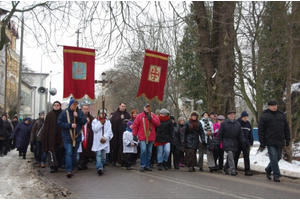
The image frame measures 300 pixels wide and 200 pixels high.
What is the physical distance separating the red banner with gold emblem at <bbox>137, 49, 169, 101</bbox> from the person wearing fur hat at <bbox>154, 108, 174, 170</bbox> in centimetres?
66

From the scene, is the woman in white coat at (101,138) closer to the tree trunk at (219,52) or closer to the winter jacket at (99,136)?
the winter jacket at (99,136)

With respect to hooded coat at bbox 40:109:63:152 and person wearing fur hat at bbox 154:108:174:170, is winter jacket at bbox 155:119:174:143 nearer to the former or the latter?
person wearing fur hat at bbox 154:108:174:170

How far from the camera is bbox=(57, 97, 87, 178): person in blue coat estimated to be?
31.2ft

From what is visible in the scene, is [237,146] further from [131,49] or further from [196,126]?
[131,49]

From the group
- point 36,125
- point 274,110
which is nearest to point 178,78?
point 36,125

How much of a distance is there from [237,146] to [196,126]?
1.33 metres

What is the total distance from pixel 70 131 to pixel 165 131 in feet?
9.99

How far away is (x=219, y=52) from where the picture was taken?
52.5 ft

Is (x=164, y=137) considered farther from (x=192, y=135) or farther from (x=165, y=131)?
(x=192, y=135)

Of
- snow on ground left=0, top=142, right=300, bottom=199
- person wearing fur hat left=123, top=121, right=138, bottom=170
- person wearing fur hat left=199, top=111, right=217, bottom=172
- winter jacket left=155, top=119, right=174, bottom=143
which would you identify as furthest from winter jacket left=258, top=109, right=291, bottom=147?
person wearing fur hat left=123, top=121, right=138, bottom=170

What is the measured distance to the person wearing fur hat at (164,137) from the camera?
11414mm

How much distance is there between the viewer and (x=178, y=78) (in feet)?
107

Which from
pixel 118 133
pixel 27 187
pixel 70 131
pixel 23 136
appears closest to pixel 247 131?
pixel 118 133

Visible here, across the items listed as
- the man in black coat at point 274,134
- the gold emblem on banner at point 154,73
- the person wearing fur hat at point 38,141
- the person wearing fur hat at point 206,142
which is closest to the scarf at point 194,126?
the person wearing fur hat at point 206,142
